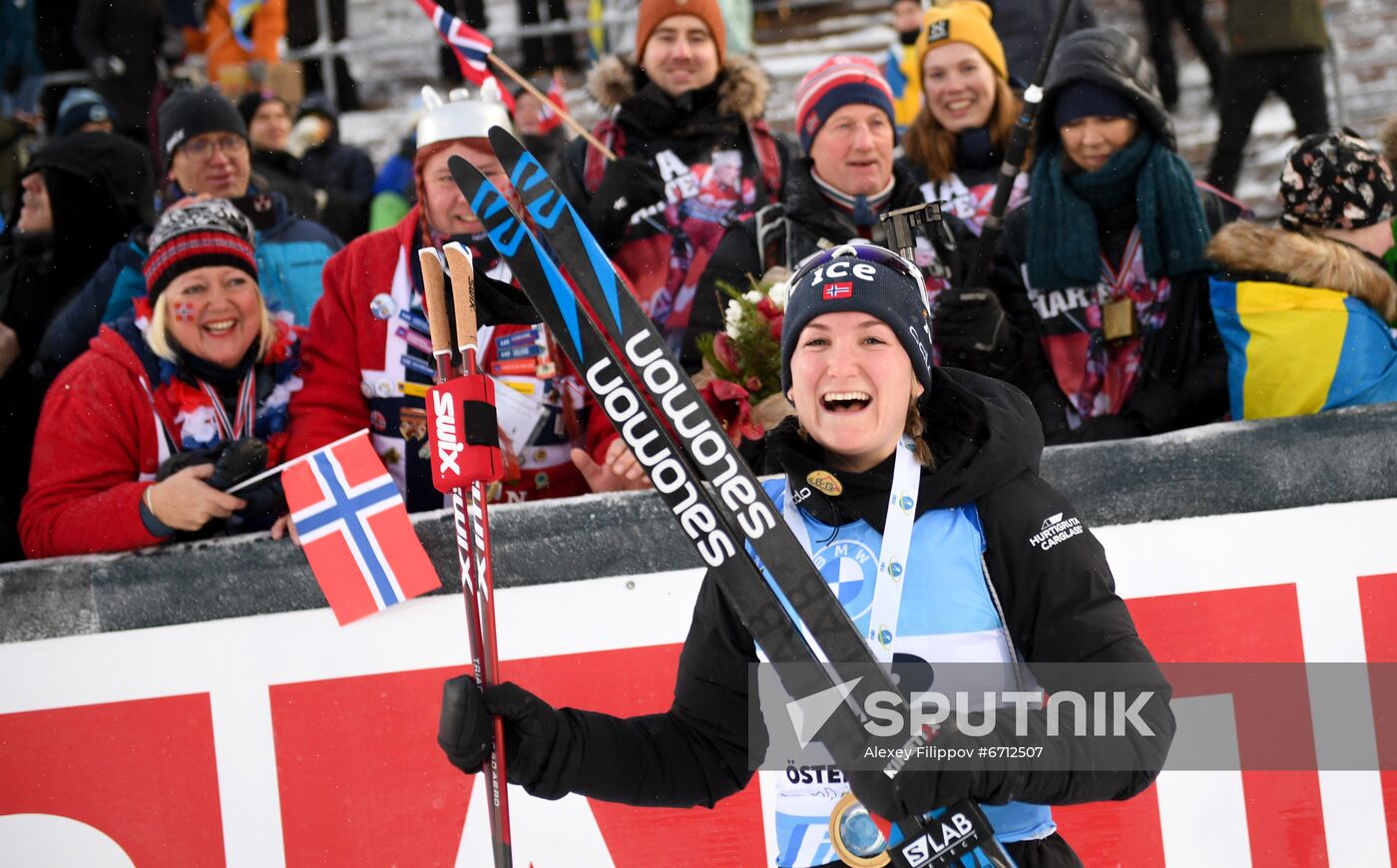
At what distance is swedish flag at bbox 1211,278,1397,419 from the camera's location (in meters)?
3.90

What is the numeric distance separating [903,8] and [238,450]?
4847mm

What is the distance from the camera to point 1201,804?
3.62m

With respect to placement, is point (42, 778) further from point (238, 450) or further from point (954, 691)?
point (954, 691)

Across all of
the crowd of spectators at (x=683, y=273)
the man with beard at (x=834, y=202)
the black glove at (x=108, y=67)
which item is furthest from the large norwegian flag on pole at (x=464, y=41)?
the black glove at (x=108, y=67)

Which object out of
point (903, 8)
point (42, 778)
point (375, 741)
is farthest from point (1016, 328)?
point (903, 8)

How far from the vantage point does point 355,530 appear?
3.71m

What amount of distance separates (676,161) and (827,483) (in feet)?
8.68

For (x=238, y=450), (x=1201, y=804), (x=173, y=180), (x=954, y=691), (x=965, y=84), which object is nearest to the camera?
(x=954, y=691)

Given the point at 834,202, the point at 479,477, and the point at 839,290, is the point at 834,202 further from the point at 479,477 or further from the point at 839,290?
the point at 479,477

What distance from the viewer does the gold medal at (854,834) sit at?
2.46 meters

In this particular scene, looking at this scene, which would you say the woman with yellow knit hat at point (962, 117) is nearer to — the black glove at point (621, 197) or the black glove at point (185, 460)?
the black glove at point (621, 197)

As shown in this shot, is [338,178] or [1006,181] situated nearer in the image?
[1006,181]

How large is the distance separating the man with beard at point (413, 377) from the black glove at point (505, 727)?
1720 millimetres

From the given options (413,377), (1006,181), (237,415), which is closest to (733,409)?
(413,377)
